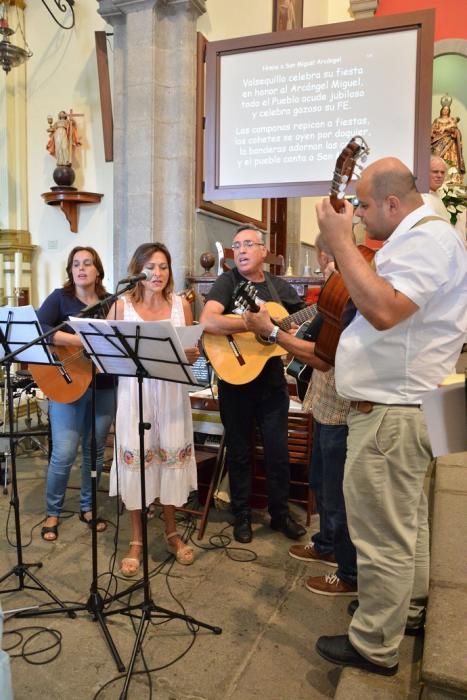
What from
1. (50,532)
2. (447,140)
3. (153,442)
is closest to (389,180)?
(153,442)

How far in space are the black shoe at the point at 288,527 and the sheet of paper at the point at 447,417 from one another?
206 centimetres

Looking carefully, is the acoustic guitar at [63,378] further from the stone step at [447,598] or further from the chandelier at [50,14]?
the chandelier at [50,14]

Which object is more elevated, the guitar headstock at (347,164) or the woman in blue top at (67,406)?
the guitar headstock at (347,164)

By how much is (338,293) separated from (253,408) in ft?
3.72

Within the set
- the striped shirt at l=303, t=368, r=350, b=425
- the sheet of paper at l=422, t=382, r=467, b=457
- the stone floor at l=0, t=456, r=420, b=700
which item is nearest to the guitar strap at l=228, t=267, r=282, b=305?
the striped shirt at l=303, t=368, r=350, b=425

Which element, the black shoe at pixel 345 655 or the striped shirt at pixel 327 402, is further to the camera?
the striped shirt at pixel 327 402

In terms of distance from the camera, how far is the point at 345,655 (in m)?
1.81

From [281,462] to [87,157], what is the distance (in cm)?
349

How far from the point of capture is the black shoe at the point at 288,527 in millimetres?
3031

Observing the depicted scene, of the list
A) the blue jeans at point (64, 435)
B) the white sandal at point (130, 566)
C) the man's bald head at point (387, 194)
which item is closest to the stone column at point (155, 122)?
the blue jeans at point (64, 435)

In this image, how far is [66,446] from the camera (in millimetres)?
3119

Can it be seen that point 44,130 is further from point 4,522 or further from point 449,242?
point 449,242

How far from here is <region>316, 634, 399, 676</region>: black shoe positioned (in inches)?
69.0

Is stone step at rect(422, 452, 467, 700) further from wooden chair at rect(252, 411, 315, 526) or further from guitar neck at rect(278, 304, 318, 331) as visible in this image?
guitar neck at rect(278, 304, 318, 331)
